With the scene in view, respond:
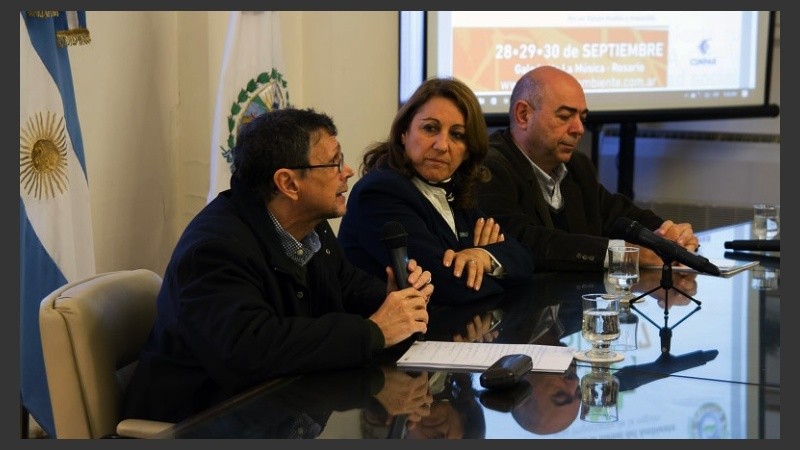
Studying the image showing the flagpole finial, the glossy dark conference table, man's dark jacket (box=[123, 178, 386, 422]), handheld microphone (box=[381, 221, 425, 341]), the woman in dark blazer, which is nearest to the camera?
the glossy dark conference table

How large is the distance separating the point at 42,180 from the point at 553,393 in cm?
224

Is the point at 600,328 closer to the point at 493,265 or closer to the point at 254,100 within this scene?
the point at 493,265

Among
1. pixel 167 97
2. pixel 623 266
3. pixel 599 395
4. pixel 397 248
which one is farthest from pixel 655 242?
pixel 167 97

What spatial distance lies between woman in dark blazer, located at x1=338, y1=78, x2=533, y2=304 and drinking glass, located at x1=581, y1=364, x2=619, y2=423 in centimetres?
81

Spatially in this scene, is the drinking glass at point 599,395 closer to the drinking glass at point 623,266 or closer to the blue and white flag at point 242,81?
the drinking glass at point 623,266

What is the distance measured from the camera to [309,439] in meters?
1.69

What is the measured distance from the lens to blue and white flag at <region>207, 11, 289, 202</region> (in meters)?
4.53

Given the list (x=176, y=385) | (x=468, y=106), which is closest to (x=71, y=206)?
(x=468, y=106)

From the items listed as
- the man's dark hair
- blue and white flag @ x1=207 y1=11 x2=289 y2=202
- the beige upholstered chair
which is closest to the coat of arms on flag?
blue and white flag @ x1=207 y1=11 x2=289 y2=202

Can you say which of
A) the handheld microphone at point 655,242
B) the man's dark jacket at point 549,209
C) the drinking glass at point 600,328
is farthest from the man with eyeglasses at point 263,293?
the man's dark jacket at point 549,209

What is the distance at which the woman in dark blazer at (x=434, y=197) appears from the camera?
116 inches

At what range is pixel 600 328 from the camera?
7.09ft

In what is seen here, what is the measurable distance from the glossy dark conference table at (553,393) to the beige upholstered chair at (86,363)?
1.24 feet

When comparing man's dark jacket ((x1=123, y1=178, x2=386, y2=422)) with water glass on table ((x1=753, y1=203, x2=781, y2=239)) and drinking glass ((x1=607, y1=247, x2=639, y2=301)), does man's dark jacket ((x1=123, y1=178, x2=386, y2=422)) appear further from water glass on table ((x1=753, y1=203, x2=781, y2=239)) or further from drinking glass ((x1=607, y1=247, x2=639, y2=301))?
water glass on table ((x1=753, y1=203, x2=781, y2=239))
